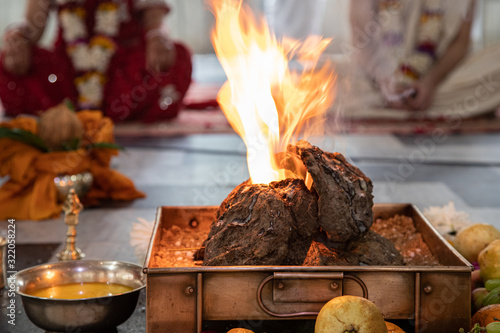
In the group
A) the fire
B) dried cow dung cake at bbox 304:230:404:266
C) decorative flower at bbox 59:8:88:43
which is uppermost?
decorative flower at bbox 59:8:88:43

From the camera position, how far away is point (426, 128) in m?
5.25

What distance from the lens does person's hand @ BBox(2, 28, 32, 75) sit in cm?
495

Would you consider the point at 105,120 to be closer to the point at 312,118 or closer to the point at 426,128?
the point at 312,118

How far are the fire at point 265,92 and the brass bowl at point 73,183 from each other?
1.29 metres

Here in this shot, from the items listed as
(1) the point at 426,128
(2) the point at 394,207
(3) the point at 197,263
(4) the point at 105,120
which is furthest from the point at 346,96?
(3) the point at 197,263

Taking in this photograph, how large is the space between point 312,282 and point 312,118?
623 mm

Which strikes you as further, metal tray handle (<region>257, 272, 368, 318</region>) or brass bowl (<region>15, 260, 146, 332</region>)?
brass bowl (<region>15, 260, 146, 332</region>)

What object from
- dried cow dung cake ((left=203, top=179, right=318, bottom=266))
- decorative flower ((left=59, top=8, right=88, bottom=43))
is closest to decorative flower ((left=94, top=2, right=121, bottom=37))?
decorative flower ((left=59, top=8, right=88, bottom=43))

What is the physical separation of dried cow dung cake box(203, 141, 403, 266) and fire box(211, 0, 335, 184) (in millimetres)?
163

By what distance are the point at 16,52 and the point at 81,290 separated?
3856 mm

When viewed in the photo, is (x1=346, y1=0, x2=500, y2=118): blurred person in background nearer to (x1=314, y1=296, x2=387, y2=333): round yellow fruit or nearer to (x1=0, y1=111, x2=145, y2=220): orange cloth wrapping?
(x1=0, y1=111, x2=145, y2=220): orange cloth wrapping

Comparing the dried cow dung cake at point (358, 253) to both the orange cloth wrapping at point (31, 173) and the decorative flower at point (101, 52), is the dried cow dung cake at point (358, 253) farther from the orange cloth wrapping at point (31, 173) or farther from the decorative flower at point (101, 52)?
the decorative flower at point (101, 52)

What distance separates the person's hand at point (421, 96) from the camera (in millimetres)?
5777

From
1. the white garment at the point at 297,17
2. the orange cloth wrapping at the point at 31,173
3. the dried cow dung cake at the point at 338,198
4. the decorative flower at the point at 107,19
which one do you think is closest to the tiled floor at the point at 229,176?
the orange cloth wrapping at the point at 31,173
